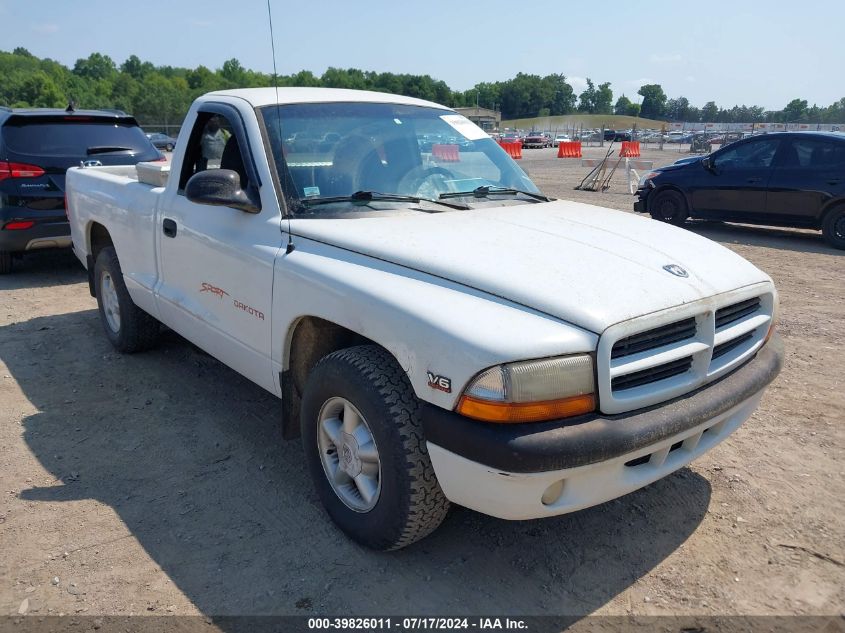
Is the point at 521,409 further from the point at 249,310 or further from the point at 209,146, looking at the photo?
the point at 209,146

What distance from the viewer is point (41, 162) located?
7.39 m

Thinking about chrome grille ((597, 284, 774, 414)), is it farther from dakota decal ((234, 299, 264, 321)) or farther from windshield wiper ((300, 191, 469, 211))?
dakota decal ((234, 299, 264, 321))

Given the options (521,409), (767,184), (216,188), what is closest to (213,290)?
(216,188)

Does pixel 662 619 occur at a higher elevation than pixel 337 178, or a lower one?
lower

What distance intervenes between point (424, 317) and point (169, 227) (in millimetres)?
2319

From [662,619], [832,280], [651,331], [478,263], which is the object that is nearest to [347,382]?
[478,263]

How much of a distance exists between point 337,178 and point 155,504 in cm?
185

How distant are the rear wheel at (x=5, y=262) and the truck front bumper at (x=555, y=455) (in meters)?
7.29

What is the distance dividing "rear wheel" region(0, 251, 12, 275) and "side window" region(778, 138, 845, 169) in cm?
1088

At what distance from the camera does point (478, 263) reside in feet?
8.70

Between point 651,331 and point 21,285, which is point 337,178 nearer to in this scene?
point 651,331

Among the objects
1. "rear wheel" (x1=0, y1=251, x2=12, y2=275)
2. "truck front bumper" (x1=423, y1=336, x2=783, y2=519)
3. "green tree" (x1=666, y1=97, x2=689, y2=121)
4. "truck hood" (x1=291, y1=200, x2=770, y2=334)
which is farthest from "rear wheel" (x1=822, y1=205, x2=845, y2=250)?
"green tree" (x1=666, y1=97, x2=689, y2=121)

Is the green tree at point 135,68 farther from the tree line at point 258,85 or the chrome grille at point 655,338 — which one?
the chrome grille at point 655,338

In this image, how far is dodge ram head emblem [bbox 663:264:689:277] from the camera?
2752 millimetres
